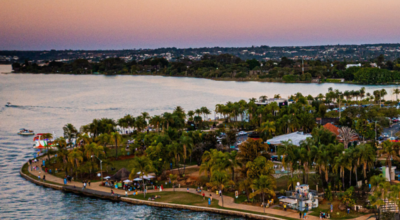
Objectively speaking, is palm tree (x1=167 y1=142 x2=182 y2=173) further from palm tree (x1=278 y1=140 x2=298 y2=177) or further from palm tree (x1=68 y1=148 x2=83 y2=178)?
palm tree (x1=278 y1=140 x2=298 y2=177)

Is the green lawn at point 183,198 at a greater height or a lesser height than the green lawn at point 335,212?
lesser

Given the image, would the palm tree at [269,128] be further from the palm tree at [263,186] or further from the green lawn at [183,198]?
the palm tree at [263,186]

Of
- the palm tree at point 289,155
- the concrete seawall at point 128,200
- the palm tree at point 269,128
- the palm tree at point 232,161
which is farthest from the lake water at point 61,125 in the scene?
the palm tree at point 269,128

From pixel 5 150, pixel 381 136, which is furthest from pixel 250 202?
pixel 5 150

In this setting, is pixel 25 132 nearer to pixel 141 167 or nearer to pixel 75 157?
pixel 75 157

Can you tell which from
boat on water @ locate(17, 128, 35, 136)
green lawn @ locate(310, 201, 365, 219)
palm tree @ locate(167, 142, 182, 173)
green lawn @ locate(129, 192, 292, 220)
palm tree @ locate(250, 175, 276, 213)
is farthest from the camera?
boat on water @ locate(17, 128, 35, 136)

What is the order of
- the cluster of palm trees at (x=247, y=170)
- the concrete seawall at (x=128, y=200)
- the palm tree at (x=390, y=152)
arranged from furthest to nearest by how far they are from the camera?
the palm tree at (x=390, y=152), the cluster of palm trees at (x=247, y=170), the concrete seawall at (x=128, y=200)

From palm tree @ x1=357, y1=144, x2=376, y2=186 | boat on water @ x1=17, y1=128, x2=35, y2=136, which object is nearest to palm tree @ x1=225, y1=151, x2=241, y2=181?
palm tree @ x1=357, y1=144, x2=376, y2=186

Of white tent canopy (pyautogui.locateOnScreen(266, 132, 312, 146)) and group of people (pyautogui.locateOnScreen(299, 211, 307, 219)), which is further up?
Answer: white tent canopy (pyautogui.locateOnScreen(266, 132, 312, 146))

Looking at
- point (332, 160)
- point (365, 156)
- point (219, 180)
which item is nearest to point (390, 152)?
point (365, 156)

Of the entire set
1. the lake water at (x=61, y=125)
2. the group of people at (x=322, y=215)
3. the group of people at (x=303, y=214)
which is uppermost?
the group of people at (x=322, y=215)

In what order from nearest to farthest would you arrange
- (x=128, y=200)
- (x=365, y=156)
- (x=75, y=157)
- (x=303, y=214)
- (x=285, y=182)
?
(x=303, y=214)
(x=365, y=156)
(x=128, y=200)
(x=285, y=182)
(x=75, y=157)

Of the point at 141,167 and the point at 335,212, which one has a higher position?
the point at 141,167
